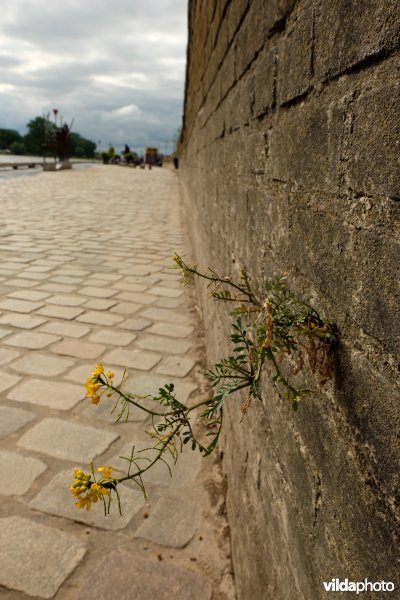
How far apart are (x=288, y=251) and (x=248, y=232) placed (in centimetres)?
60

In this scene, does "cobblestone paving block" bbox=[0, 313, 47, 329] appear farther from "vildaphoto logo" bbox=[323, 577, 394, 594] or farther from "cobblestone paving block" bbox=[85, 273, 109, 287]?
"vildaphoto logo" bbox=[323, 577, 394, 594]

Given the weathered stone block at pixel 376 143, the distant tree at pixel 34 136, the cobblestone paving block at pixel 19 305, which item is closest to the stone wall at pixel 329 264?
the weathered stone block at pixel 376 143

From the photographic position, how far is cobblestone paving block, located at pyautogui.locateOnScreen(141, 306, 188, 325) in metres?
→ 4.47

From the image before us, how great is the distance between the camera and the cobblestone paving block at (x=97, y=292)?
5.04 meters

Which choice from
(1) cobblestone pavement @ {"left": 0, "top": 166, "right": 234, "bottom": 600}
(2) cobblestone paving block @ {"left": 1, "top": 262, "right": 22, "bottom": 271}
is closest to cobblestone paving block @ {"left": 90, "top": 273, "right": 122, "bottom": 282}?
(1) cobblestone pavement @ {"left": 0, "top": 166, "right": 234, "bottom": 600}

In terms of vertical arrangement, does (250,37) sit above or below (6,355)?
above

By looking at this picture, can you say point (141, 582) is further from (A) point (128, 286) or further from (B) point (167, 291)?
(A) point (128, 286)

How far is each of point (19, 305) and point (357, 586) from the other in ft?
14.1

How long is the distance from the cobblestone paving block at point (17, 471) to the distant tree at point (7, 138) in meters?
111

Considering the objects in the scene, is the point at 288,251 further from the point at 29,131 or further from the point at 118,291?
the point at 29,131

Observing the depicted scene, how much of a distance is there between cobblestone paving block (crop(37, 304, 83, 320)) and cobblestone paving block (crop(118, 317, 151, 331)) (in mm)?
483

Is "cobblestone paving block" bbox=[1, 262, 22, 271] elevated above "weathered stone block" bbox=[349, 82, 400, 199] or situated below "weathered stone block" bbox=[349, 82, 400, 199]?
below

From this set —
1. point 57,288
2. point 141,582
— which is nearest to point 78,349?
point 57,288

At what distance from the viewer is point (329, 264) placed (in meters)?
0.89
